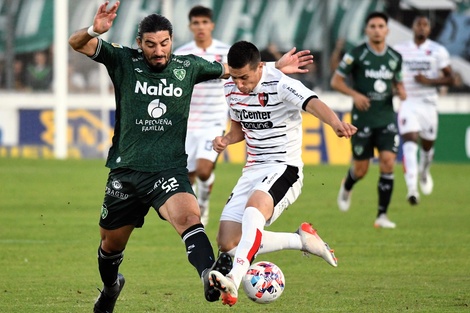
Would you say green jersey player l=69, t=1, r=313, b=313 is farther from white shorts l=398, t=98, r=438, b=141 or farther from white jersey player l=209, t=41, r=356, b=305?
white shorts l=398, t=98, r=438, b=141

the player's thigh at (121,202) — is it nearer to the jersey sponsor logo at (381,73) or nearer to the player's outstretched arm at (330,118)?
the player's outstretched arm at (330,118)

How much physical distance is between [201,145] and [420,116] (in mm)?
5052

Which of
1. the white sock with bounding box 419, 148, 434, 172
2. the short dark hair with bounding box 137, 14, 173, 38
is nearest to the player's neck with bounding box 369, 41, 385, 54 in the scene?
the white sock with bounding box 419, 148, 434, 172

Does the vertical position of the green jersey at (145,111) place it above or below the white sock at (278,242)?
above

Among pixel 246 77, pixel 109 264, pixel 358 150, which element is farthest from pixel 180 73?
pixel 358 150

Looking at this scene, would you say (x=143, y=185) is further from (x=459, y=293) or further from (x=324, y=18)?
(x=324, y=18)

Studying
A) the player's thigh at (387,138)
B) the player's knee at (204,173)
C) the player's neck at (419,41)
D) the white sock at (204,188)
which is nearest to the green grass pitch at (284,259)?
the white sock at (204,188)

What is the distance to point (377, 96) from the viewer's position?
565 inches

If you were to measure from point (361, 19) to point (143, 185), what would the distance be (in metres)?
23.9

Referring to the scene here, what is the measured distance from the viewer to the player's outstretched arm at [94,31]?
7438 millimetres

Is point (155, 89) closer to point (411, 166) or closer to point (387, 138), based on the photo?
point (387, 138)

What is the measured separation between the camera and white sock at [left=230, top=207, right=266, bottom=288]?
7.64 meters

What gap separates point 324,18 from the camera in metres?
30.8

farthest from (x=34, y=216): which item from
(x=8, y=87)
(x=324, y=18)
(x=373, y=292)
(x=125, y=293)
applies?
(x=324, y=18)
